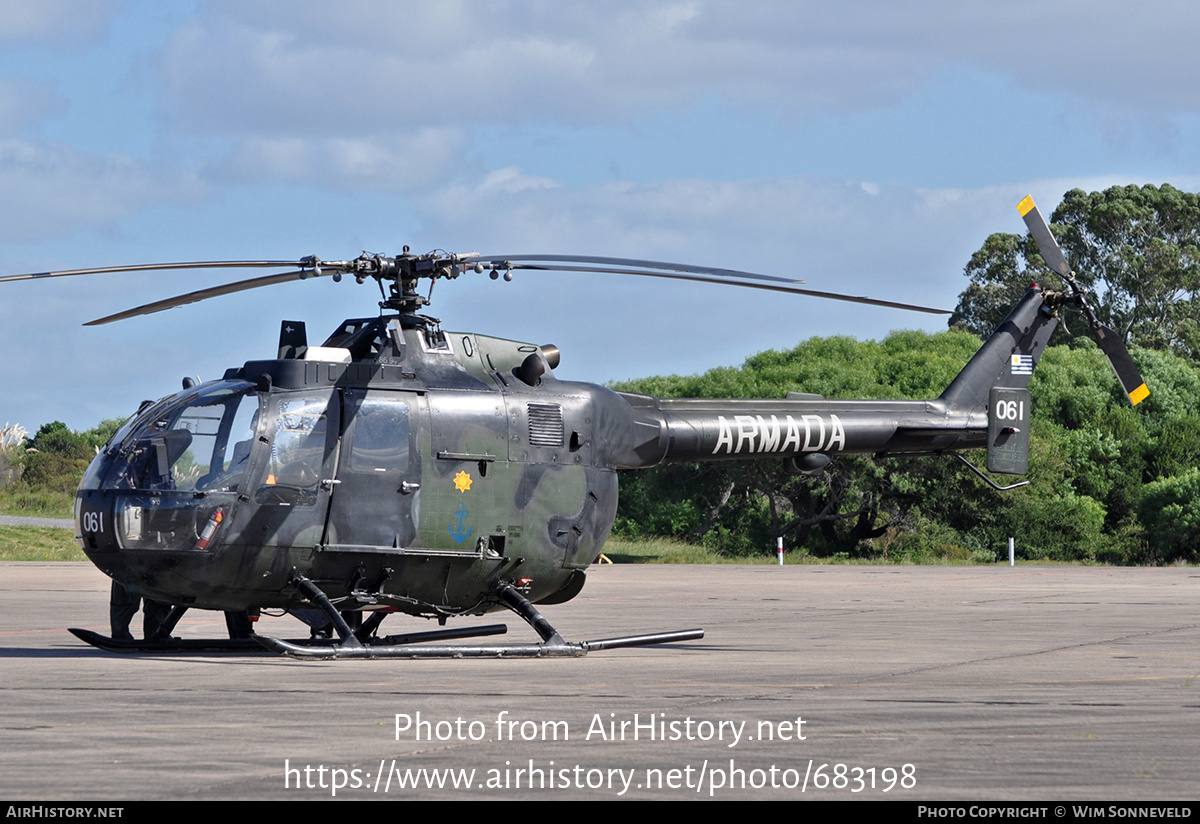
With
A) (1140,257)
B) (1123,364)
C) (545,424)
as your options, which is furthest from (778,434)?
(1140,257)

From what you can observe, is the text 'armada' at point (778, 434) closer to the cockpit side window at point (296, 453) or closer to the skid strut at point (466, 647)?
the skid strut at point (466, 647)

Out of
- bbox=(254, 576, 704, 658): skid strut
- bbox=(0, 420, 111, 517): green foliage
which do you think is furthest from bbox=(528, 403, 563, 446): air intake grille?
bbox=(0, 420, 111, 517): green foliage

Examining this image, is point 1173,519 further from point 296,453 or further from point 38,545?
point 296,453

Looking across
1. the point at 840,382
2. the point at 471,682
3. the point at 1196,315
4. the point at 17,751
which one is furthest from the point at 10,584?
the point at 1196,315

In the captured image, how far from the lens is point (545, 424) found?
49.8 feet

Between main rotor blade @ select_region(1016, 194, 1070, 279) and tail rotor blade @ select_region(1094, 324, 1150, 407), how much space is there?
3.51 feet

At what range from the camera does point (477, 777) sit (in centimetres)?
715

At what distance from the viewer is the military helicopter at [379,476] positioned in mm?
13320

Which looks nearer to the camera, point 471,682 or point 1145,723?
point 1145,723

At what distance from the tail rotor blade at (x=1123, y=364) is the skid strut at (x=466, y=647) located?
845 centimetres

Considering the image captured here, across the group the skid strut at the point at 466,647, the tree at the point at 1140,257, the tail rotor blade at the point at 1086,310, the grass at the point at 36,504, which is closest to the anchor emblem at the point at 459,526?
the skid strut at the point at 466,647

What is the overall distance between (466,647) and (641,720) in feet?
17.5
